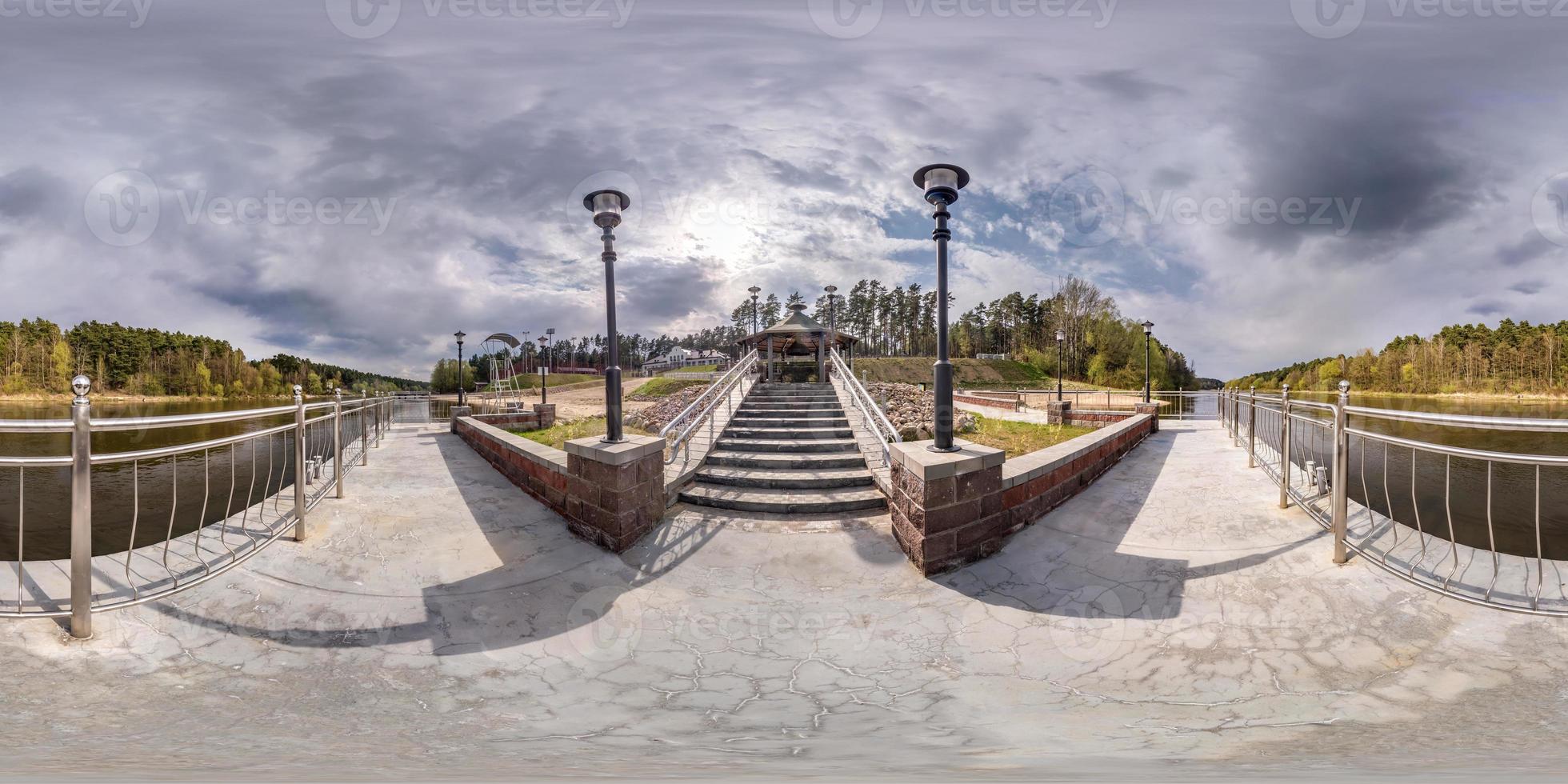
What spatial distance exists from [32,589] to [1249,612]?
733cm

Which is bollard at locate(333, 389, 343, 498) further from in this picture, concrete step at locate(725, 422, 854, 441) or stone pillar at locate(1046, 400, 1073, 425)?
stone pillar at locate(1046, 400, 1073, 425)

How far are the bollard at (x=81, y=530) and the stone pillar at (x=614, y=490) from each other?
2.81 meters

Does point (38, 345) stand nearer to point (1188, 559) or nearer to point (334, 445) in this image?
point (334, 445)

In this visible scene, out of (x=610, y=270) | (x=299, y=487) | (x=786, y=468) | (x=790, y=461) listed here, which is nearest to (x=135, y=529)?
(x=299, y=487)

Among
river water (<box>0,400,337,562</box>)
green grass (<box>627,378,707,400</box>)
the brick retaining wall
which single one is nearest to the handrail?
the brick retaining wall

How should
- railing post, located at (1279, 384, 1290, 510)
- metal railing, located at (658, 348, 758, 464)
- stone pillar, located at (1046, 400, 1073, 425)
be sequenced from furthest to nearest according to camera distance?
stone pillar, located at (1046, 400, 1073, 425) < metal railing, located at (658, 348, 758, 464) < railing post, located at (1279, 384, 1290, 510)

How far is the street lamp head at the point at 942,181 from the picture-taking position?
14.6 feet

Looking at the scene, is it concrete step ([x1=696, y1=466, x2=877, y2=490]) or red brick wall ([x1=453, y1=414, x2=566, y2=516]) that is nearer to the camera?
red brick wall ([x1=453, y1=414, x2=566, y2=516])

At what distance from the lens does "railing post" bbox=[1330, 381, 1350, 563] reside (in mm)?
4023

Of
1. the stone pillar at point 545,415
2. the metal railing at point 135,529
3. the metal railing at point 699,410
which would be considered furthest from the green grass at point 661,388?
the metal railing at point 135,529

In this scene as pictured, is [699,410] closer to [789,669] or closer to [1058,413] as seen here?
[789,669]

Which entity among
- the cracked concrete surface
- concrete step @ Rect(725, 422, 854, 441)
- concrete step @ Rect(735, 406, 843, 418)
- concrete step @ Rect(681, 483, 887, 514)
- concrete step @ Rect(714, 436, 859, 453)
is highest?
concrete step @ Rect(735, 406, 843, 418)

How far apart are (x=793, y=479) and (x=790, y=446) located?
50.4 inches

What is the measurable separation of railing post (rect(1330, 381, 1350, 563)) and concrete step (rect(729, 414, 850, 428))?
18.7 ft
